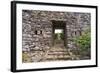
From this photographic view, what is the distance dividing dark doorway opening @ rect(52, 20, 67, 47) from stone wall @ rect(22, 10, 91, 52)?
0.08 feet

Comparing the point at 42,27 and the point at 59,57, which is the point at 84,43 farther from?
the point at 42,27

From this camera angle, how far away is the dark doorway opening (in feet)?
5.98

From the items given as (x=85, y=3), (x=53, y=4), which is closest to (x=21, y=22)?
(x=53, y=4)

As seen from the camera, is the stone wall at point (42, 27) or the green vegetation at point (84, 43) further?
the green vegetation at point (84, 43)

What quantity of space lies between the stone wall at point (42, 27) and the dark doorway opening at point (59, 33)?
0.03 metres

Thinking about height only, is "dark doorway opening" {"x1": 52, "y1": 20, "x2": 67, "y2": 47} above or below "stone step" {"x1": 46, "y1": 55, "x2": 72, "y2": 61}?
above

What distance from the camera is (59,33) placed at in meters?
1.84

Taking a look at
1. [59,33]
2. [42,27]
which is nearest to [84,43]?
[59,33]

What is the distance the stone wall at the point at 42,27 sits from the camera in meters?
1.73

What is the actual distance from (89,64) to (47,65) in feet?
1.27

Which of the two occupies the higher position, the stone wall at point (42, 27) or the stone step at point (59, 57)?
the stone wall at point (42, 27)

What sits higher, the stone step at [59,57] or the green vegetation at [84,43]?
the green vegetation at [84,43]

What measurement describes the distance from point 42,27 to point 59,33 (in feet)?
0.50

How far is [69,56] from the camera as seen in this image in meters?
1.87
